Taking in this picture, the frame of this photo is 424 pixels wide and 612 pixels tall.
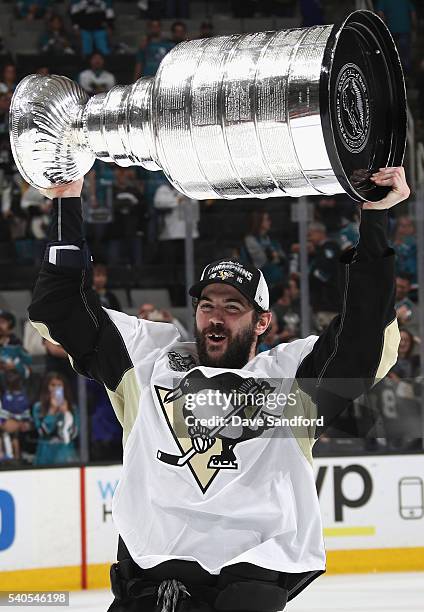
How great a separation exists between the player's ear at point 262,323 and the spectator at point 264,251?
3741 mm

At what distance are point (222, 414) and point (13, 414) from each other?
364cm

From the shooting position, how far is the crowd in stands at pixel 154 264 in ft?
19.3

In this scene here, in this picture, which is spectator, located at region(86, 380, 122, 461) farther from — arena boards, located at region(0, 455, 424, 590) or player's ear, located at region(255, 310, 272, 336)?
player's ear, located at region(255, 310, 272, 336)

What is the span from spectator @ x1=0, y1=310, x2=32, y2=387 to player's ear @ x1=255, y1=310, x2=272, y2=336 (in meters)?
3.60

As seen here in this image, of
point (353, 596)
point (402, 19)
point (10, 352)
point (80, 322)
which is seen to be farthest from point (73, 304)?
point (402, 19)

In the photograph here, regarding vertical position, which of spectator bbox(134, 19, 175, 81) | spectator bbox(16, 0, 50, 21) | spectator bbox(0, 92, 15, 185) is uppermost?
spectator bbox(16, 0, 50, 21)

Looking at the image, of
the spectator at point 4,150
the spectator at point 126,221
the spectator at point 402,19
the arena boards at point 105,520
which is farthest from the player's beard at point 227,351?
the spectator at point 402,19

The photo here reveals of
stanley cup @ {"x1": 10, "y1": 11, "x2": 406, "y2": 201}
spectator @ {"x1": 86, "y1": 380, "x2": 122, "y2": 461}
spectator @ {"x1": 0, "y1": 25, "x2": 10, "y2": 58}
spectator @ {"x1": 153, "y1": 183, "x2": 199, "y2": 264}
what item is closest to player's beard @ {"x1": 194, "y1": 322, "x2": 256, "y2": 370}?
stanley cup @ {"x1": 10, "y1": 11, "x2": 406, "y2": 201}

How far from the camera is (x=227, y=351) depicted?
94.1 inches

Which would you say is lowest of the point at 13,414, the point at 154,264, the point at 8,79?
the point at 13,414

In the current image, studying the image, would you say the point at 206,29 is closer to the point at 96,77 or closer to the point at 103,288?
the point at 96,77

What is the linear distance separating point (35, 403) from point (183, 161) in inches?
158

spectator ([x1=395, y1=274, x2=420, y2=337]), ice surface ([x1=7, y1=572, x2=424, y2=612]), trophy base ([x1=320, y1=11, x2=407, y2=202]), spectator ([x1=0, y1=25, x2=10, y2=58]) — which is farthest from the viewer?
spectator ([x1=0, y1=25, x2=10, y2=58])

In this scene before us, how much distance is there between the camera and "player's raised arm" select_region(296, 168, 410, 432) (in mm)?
2250
